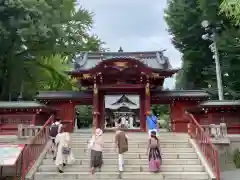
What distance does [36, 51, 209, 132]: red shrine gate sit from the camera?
17.1 meters

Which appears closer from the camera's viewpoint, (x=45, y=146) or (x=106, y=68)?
(x=45, y=146)

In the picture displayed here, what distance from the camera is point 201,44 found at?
1016 inches

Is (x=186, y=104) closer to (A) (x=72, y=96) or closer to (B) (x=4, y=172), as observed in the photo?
(A) (x=72, y=96)

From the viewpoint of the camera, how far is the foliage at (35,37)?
19438 millimetres

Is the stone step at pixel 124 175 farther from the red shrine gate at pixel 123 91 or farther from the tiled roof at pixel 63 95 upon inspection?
the tiled roof at pixel 63 95

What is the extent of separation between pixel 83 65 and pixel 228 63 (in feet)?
33.4

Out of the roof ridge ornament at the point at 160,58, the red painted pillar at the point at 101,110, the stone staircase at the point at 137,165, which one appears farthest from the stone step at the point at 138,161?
the roof ridge ornament at the point at 160,58

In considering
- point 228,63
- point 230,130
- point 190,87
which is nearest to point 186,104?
point 230,130

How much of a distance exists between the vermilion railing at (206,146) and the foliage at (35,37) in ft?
38.5

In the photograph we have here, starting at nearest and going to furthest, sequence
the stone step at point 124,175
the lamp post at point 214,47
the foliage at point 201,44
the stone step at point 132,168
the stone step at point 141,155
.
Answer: the stone step at point 124,175 < the stone step at point 132,168 < the stone step at point 141,155 < the lamp post at point 214,47 < the foliage at point 201,44

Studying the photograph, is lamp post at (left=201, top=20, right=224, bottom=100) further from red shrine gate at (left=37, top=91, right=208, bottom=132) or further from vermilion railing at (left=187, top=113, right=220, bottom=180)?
vermilion railing at (left=187, top=113, right=220, bottom=180)

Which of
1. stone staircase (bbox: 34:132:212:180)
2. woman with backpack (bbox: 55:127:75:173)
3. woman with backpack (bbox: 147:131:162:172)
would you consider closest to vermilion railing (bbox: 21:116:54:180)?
stone staircase (bbox: 34:132:212:180)

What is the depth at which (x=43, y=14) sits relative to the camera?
2064 cm

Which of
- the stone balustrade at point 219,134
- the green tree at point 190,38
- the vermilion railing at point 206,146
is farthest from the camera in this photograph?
the green tree at point 190,38
